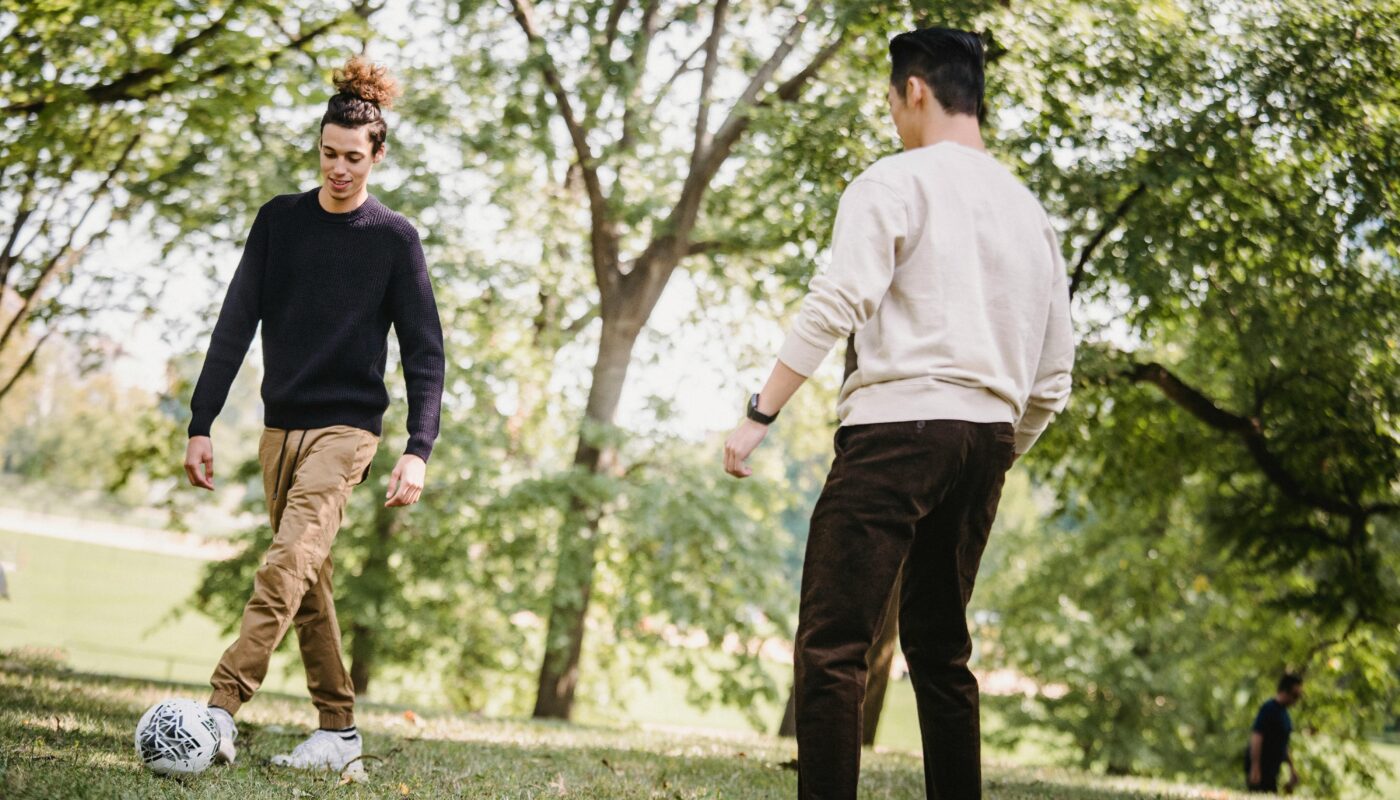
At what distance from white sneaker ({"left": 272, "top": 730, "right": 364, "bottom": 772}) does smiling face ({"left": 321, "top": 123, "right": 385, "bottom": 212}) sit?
1.90m

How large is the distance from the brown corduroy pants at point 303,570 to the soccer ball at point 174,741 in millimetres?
202

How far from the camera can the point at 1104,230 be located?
9070 millimetres

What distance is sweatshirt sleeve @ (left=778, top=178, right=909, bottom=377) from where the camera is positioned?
9.85ft

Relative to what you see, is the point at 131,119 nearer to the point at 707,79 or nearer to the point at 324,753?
the point at 707,79

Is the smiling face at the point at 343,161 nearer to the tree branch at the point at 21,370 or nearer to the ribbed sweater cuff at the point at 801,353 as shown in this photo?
the ribbed sweater cuff at the point at 801,353

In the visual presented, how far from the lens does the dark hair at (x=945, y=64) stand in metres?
3.23

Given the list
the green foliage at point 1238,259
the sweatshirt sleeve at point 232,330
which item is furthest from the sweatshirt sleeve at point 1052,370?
the green foliage at point 1238,259

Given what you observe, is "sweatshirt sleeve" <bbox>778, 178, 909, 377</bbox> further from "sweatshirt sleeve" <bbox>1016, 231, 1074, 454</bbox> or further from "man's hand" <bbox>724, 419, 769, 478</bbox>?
"sweatshirt sleeve" <bbox>1016, 231, 1074, 454</bbox>

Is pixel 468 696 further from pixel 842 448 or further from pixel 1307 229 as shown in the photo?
pixel 842 448

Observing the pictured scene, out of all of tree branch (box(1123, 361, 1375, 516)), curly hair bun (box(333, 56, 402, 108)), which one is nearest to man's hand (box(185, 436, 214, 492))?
curly hair bun (box(333, 56, 402, 108))

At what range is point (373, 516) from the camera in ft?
50.6

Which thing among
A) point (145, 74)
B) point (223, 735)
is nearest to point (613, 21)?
point (145, 74)

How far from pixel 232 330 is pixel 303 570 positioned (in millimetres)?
922

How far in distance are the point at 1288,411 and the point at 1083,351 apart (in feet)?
6.93
